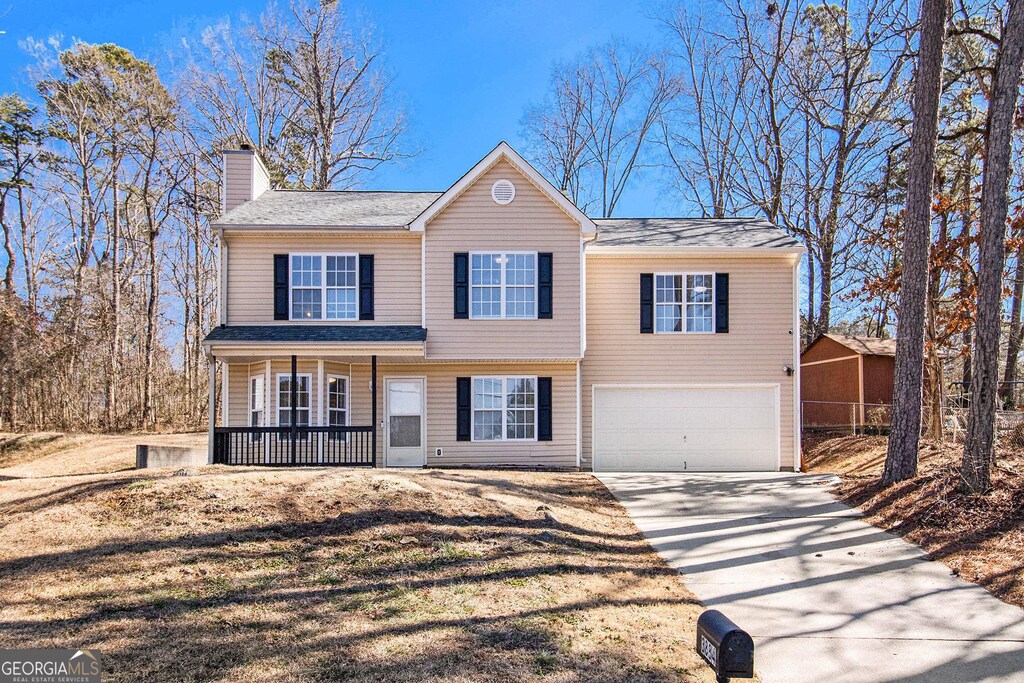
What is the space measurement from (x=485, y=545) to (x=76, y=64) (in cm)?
2578

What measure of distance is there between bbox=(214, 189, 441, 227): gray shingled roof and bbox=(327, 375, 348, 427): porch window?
135 inches

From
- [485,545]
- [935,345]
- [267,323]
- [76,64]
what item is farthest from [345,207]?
[76,64]

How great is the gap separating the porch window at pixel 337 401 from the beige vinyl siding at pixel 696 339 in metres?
5.47

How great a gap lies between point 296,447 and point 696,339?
30.1 ft

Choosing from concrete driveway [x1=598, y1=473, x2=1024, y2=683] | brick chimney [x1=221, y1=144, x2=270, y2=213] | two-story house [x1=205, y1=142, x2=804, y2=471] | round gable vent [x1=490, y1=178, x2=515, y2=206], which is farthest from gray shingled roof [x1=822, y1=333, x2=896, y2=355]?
brick chimney [x1=221, y1=144, x2=270, y2=213]

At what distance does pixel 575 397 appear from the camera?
1570 cm

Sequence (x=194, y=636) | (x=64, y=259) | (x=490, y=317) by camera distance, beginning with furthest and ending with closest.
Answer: (x=64, y=259), (x=490, y=317), (x=194, y=636)

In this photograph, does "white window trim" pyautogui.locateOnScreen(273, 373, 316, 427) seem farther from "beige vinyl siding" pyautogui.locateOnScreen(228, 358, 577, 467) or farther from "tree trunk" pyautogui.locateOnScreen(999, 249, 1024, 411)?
"tree trunk" pyautogui.locateOnScreen(999, 249, 1024, 411)

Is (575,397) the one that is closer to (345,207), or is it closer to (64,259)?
(345,207)

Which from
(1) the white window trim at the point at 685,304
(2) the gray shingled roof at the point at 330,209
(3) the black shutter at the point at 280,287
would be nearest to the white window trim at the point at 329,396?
(3) the black shutter at the point at 280,287

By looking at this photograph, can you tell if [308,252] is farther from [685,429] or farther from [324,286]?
[685,429]

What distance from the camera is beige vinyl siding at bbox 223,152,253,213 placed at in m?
16.6

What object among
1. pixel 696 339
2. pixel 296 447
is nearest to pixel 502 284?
pixel 696 339

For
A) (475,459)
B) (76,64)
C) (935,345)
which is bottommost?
(475,459)
